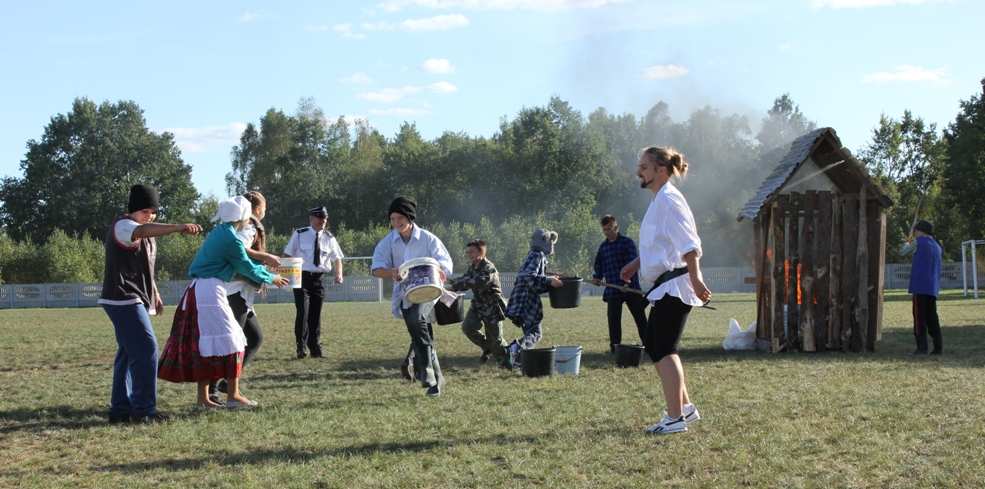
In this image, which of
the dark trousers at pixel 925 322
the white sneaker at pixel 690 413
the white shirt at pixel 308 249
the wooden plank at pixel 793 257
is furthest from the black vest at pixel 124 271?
the dark trousers at pixel 925 322

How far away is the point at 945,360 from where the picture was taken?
37.8 ft

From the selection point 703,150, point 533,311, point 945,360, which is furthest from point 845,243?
point 703,150

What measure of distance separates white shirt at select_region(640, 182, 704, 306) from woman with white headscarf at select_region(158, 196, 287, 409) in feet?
11.5

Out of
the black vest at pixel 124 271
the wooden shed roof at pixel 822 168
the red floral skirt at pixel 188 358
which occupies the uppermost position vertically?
the wooden shed roof at pixel 822 168

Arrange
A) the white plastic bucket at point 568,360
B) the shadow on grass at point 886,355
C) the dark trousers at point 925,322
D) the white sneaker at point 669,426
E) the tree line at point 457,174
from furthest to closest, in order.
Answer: the tree line at point 457,174 → the dark trousers at point 925,322 → the shadow on grass at point 886,355 → the white plastic bucket at point 568,360 → the white sneaker at point 669,426

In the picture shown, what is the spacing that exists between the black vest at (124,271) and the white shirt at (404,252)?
6.53ft

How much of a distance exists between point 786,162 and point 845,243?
1686 mm

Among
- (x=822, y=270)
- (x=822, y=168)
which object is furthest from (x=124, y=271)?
(x=822, y=168)

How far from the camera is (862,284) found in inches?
516

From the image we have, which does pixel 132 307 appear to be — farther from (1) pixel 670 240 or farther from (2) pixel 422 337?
(1) pixel 670 240

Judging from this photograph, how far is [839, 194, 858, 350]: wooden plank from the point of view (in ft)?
43.0

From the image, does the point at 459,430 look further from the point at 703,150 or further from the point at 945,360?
the point at 703,150

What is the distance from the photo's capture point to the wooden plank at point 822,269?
13062mm

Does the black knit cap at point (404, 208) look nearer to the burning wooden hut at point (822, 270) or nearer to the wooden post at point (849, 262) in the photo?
the burning wooden hut at point (822, 270)
